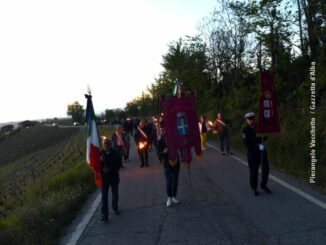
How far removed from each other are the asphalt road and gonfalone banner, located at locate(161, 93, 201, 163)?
123 cm

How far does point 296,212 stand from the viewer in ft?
28.1

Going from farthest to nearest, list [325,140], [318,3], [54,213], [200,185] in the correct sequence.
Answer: [318,3] < [325,140] < [200,185] < [54,213]

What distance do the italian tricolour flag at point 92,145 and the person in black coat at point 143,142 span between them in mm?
7639

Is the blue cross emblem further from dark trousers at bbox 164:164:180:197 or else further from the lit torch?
the lit torch

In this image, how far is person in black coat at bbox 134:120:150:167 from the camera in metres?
18.0

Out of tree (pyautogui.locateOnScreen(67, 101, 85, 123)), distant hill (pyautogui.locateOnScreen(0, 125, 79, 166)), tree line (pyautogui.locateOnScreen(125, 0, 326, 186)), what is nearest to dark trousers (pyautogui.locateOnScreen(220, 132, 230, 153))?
tree line (pyautogui.locateOnScreen(125, 0, 326, 186))

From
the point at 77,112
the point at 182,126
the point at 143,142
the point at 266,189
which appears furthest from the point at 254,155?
the point at 77,112

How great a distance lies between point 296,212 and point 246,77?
26440 millimetres

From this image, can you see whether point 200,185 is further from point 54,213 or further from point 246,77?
point 246,77

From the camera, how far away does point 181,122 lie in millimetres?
10820

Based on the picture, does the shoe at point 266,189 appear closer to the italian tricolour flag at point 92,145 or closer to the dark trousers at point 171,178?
the dark trousers at point 171,178

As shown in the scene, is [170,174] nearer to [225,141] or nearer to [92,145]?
[92,145]

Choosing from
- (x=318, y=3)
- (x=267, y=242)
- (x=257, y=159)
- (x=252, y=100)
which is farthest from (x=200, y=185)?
(x=252, y=100)

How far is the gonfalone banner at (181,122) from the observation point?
35.2 ft
